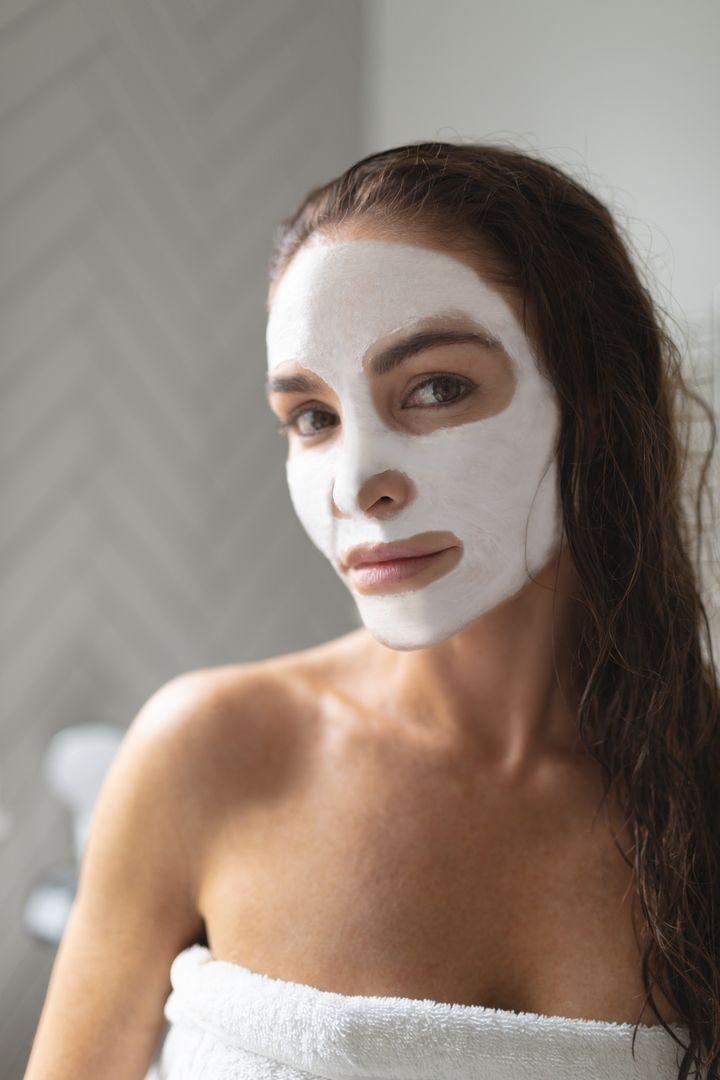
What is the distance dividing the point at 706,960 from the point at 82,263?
1.08 m

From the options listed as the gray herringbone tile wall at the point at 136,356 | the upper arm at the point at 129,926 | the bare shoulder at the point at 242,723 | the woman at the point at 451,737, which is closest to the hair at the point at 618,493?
the woman at the point at 451,737

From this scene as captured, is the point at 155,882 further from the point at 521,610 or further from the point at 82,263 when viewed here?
the point at 82,263

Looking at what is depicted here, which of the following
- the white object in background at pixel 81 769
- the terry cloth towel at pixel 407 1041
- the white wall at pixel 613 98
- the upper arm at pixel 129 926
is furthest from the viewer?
the white object in background at pixel 81 769

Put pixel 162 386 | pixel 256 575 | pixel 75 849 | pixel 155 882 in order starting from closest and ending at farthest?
pixel 155 882 → pixel 75 849 → pixel 162 386 → pixel 256 575

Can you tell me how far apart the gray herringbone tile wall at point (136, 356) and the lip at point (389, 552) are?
2.32 feet

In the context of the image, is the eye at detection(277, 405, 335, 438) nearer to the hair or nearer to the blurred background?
the hair

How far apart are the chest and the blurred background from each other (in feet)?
1.53

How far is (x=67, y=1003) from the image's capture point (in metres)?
0.79

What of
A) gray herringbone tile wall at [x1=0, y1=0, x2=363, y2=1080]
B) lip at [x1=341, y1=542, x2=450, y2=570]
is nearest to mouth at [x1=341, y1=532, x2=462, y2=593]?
lip at [x1=341, y1=542, x2=450, y2=570]

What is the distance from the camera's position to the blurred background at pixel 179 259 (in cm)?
114

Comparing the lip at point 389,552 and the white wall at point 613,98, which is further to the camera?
the white wall at point 613,98

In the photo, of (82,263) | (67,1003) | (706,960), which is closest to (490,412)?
(706,960)

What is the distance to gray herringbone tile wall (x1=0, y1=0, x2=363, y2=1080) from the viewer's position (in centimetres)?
128

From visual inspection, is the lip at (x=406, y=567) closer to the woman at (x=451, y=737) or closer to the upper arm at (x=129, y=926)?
the woman at (x=451, y=737)
